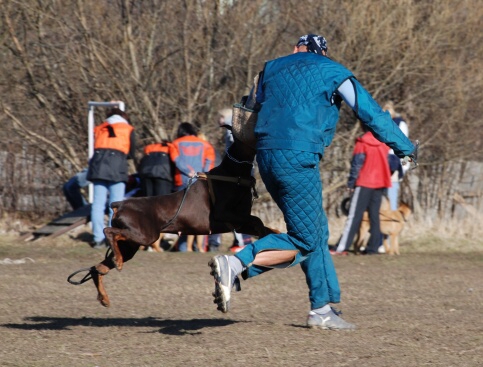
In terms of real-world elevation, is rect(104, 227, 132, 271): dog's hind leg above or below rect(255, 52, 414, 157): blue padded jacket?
below

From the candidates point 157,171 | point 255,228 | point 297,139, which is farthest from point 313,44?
point 157,171

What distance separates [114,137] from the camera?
1249cm

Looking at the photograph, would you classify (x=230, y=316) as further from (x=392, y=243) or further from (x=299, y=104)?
(x=392, y=243)

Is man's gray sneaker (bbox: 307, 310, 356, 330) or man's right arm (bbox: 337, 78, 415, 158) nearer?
man's right arm (bbox: 337, 78, 415, 158)

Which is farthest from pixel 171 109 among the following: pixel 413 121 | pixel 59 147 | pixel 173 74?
pixel 413 121

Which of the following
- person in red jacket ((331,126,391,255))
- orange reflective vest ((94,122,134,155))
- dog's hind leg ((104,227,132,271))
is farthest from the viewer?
orange reflective vest ((94,122,134,155))

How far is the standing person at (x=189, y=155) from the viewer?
12.4 meters

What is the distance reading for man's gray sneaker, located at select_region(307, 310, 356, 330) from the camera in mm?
6543

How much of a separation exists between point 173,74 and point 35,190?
9.29 feet

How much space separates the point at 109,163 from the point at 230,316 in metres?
5.25

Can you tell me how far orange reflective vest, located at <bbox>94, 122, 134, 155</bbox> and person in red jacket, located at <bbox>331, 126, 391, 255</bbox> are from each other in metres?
2.88

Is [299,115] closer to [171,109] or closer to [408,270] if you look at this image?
[408,270]

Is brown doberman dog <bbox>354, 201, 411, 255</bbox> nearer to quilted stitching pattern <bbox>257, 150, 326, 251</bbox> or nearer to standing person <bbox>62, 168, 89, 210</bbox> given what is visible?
standing person <bbox>62, 168, 89, 210</bbox>

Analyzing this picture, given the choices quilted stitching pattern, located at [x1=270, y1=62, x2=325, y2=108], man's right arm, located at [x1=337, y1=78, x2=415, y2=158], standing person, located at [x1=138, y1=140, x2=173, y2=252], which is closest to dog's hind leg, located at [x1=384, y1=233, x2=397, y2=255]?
standing person, located at [x1=138, y1=140, x2=173, y2=252]
